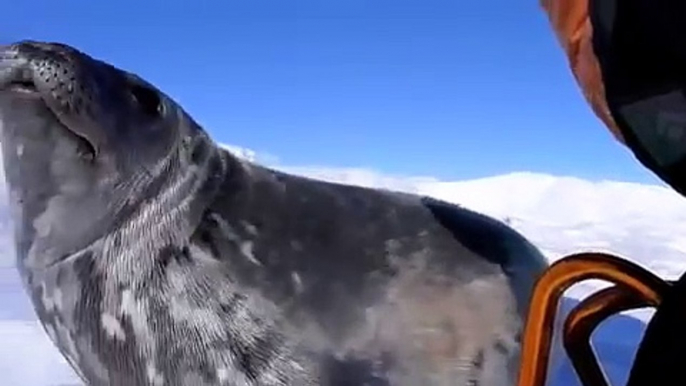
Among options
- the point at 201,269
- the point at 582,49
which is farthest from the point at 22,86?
the point at 582,49

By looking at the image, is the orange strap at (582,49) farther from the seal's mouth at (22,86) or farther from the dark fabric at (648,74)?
the seal's mouth at (22,86)

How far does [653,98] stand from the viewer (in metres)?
0.56

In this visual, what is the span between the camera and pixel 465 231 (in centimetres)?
98

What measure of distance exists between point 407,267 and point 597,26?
40cm

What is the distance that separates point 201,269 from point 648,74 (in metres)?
0.48

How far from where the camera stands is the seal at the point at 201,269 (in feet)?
2.93

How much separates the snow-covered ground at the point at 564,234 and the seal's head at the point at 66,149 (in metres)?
0.30

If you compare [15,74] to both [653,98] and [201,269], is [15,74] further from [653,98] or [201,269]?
[653,98]

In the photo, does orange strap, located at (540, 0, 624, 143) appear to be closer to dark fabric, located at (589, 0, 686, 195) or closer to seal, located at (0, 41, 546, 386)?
dark fabric, located at (589, 0, 686, 195)

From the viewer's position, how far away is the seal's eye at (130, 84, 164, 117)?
37.7 inches

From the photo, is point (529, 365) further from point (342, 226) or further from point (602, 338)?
point (602, 338)

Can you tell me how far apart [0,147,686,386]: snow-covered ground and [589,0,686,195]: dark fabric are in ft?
0.72

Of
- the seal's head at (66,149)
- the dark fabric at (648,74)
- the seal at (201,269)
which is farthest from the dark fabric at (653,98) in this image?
the seal's head at (66,149)

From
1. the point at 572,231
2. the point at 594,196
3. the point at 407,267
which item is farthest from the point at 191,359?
the point at 594,196
